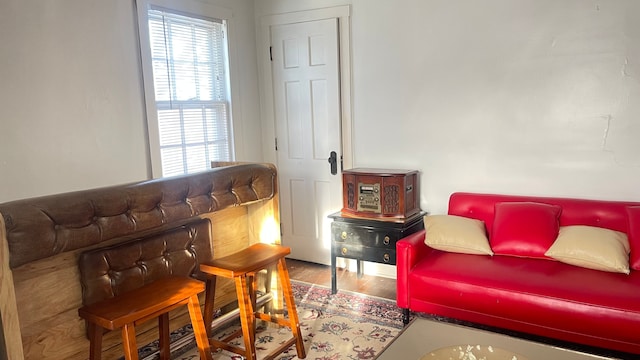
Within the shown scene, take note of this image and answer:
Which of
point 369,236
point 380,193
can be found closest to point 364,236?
point 369,236

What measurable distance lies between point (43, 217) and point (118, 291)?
20.9 inches

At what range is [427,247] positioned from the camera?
310cm

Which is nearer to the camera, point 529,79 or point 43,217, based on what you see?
point 43,217

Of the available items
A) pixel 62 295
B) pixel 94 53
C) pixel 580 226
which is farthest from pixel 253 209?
pixel 580 226

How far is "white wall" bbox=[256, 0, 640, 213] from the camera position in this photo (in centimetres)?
299

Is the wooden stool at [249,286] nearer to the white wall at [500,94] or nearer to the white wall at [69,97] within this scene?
the white wall at [69,97]

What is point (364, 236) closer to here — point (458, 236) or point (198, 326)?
point (458, 236)

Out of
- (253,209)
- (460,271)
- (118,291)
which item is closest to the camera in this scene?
(118,291)

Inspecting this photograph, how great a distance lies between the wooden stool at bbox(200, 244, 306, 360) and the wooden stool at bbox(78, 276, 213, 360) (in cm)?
20

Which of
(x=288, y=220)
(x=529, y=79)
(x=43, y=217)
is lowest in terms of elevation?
(x=288, y=220)

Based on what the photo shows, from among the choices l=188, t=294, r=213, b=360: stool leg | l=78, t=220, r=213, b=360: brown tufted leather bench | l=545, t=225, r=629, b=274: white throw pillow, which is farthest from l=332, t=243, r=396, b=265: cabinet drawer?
l=188, t=294, r=213, b=360: stool leg

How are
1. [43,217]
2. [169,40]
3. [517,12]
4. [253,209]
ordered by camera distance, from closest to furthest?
[43,217], [253,209], [517,12], [169,40]

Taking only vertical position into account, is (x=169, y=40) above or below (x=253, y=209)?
above

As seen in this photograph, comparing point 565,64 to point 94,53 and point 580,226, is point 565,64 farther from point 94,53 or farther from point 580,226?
point 94,53
